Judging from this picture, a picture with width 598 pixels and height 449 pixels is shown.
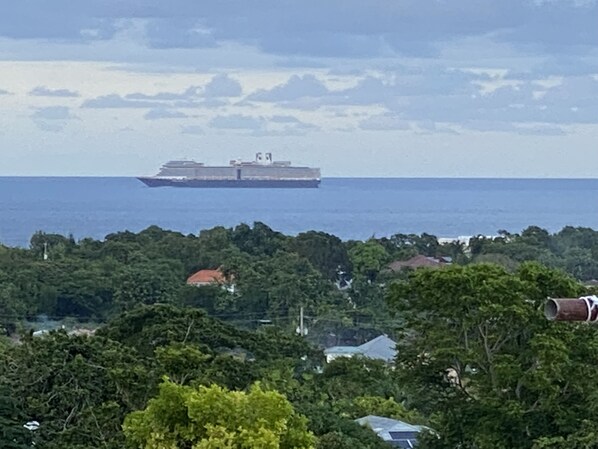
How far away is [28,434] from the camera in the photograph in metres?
12.4

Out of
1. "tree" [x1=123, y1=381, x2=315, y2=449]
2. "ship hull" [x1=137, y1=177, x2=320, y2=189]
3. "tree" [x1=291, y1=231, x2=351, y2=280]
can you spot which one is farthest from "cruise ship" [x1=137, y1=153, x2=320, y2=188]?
"tree" [x1=123, y1=381, x2=315, y2=449]

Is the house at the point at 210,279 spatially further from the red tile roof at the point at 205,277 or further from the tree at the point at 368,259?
the tree at the point at 368,259

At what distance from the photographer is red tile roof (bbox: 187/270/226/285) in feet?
136

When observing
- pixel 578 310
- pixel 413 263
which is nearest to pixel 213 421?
pixel 578 310

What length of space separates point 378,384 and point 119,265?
64.6 feet

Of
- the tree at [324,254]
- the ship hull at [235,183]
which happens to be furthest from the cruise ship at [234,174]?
the tree at [324,254]

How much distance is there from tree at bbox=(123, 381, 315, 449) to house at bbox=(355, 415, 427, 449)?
26.2 ft

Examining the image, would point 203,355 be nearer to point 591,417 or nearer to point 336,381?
point 591,417

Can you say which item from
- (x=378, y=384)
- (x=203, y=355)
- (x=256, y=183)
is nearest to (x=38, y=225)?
(x=256, y=183)

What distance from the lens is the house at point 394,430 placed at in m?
18.0

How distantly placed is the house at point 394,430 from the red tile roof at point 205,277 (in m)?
21.7

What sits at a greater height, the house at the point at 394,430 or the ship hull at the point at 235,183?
the house at the point at 394,430

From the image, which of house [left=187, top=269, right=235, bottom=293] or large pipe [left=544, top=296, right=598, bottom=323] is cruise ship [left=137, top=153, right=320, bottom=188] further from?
large pipe [left=544, top=296, right=598, bottom=323]

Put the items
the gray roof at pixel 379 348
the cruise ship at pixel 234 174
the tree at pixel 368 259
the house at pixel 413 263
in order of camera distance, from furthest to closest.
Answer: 1. the cruise ship at pixel 234 174
2. the tree at pixel 368 259
3. the house at pixel 413 263
4. the gray roof at pixel 379 348
